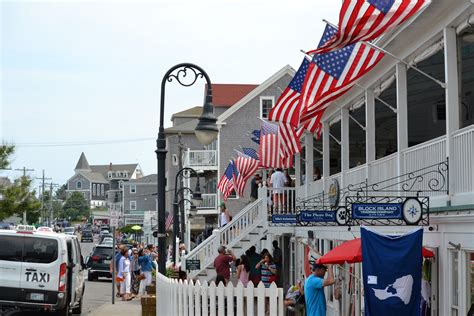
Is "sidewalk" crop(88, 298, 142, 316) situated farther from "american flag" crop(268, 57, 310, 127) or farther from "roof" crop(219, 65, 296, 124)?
"roof" crop(219, 65, 296, 124)

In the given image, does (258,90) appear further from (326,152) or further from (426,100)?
(426,100)

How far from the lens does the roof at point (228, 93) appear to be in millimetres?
63750

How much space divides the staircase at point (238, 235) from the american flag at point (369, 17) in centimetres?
1469

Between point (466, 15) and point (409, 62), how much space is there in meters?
3.46

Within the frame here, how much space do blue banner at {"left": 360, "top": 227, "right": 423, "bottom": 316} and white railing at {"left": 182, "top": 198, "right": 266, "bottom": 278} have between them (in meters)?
15.1

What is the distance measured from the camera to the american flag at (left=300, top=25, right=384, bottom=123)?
1636 cm

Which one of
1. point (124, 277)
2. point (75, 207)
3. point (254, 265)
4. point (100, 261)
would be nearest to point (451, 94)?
point (254, 265)

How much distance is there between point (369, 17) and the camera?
12820 millimetres

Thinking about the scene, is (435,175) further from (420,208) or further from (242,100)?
(242,100)

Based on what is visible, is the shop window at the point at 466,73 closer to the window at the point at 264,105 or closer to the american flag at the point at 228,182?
the american flag at the point at 228,182

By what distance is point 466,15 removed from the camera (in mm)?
12750

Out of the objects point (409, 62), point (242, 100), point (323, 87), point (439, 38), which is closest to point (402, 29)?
point (439, 38)

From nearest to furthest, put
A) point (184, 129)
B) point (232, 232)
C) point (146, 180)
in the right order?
point (232, 232) → point (184, 129) → point (146, 180)

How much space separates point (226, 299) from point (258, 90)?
1897 inches
